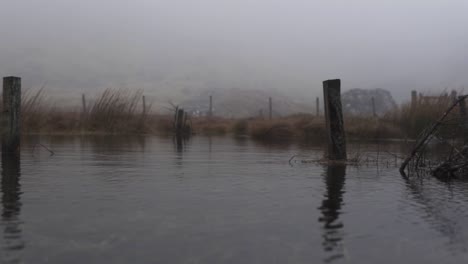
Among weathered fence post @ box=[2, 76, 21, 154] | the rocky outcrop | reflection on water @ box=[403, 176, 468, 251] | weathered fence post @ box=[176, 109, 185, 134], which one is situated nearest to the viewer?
reflection on water @ box=[403, 176, 468, 251]

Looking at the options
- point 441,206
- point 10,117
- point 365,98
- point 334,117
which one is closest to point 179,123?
point 10,117

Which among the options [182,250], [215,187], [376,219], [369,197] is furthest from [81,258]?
[369,197]

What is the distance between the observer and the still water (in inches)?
134

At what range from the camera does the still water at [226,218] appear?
3.40 m

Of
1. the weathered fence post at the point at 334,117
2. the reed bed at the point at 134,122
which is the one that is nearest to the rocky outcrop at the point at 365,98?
the reed bed at the point at 134,122

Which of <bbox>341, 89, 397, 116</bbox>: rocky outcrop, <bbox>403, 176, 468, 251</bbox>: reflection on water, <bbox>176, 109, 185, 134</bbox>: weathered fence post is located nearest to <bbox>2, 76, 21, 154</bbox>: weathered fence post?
<bbox>403, 176, 468, 251</bbox>: reflection on water

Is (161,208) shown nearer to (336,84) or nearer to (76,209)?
(76,209)

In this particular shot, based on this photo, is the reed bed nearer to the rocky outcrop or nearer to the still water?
the still water

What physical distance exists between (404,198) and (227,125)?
1042 inches

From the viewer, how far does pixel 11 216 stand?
4281mm

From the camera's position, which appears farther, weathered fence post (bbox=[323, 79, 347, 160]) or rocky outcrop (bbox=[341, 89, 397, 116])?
rocky outcrop (bbox=[341, 89, 397, 116])

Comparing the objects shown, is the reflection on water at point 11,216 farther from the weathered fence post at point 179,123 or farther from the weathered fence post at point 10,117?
the weathered fence post at point 179,123

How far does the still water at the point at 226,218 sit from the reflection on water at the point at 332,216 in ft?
0.04

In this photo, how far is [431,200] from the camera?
559cm
